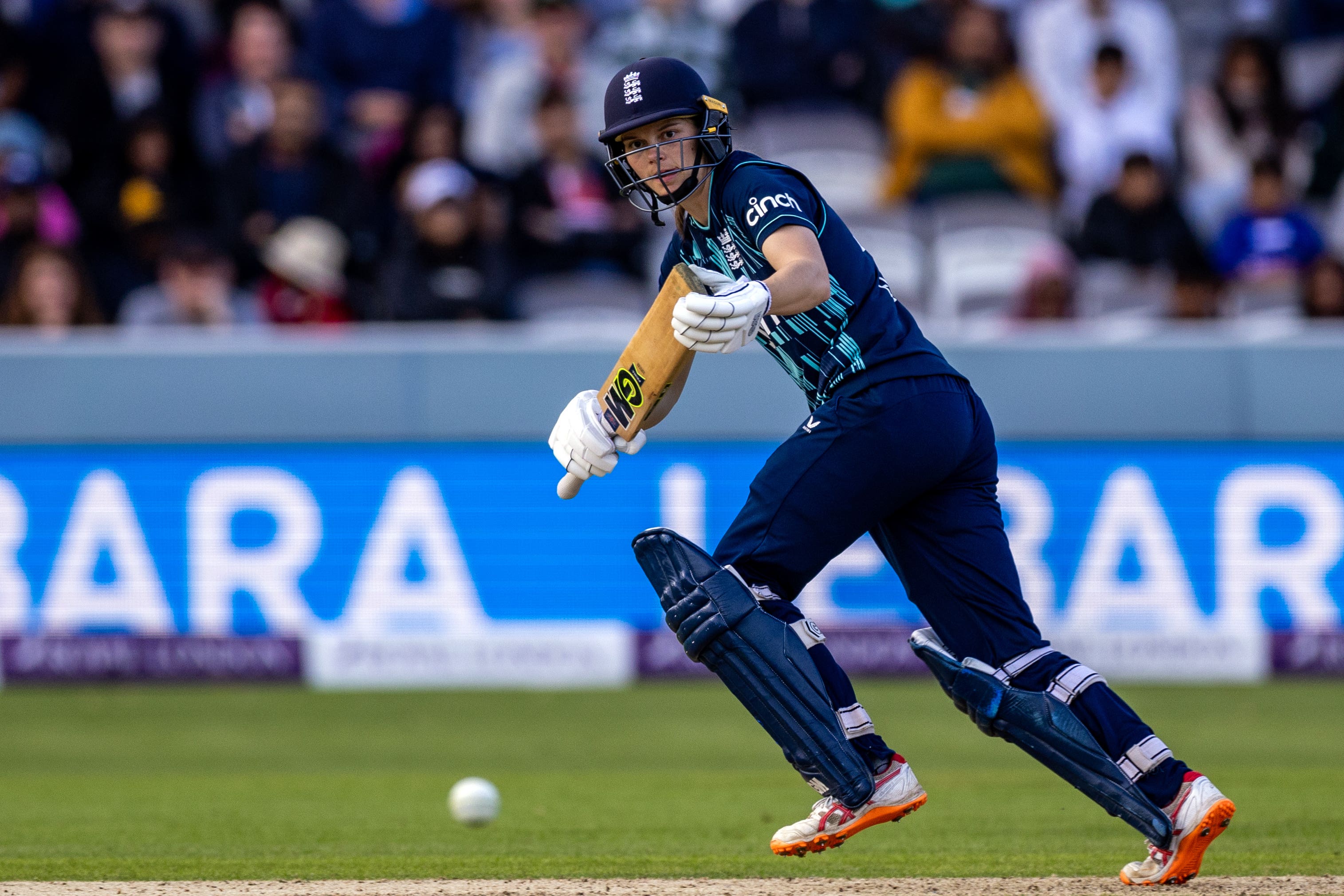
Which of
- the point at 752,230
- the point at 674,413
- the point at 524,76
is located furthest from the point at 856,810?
the point at 524,76

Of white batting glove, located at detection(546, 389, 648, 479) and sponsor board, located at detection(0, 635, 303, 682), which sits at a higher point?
white batting glove, located at detection(546, 389, 648, 479)

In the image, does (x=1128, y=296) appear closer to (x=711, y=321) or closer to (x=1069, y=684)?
(x=1069, y=684)

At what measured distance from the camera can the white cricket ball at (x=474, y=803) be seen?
18.4 ft

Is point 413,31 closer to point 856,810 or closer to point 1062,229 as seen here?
point 1062,229

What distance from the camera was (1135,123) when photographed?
11531 mm

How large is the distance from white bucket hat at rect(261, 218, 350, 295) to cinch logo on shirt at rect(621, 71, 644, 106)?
19.8ft

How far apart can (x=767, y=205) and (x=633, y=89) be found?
451 millimetres

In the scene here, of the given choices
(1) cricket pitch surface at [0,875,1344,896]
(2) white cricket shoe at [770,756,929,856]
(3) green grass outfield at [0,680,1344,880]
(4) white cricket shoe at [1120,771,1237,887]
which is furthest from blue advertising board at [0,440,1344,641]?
(4) white cricket shoe at [1120,771,1237,887]

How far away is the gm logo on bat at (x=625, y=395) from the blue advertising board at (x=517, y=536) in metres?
5.01

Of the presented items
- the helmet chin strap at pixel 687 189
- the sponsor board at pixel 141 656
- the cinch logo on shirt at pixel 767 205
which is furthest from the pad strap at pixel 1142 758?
the sponsor board at pixel 141 656

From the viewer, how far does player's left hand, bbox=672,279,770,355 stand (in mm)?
3822

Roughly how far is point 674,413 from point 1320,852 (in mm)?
4917

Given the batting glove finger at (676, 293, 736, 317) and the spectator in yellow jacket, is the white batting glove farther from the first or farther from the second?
the spectator in yellow jacket

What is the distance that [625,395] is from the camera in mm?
4227
